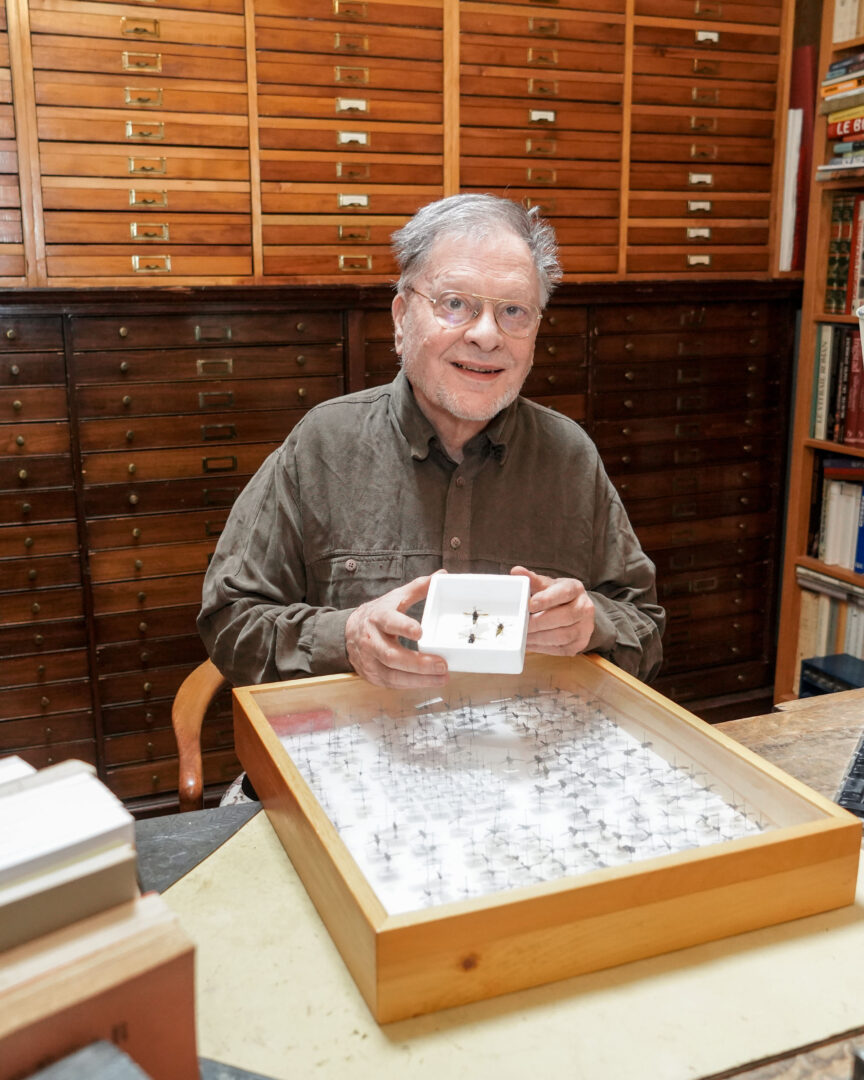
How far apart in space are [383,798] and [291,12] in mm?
2398

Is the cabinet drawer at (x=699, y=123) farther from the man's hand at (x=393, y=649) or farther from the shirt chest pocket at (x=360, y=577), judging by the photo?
the man's hand at (x=393, y=649)

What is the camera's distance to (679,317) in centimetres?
328

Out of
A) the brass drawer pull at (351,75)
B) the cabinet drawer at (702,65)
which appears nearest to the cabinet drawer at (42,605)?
the brass drawer pull at (351,75)

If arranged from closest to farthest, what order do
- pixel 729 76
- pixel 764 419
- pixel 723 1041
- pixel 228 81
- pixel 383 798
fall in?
pixel 723 1041 < pixel 383 798 < pixel 228 81 < pixel 729 76 < pixel 764 419

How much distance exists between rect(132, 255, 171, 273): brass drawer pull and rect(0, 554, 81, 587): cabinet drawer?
784mm

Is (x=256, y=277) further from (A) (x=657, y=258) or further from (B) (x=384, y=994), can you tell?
(B) (x=384, y=994)

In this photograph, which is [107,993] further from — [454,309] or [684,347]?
[684,347]

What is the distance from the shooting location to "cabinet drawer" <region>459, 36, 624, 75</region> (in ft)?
9.59

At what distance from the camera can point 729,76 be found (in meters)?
3.27

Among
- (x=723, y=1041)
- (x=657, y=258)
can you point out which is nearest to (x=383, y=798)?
(x=723, y=1041)

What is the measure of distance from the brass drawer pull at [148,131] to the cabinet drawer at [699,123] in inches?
56.6

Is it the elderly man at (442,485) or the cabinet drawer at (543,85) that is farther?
the cabinet drawer at (543,85)

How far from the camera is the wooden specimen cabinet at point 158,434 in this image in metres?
2.64

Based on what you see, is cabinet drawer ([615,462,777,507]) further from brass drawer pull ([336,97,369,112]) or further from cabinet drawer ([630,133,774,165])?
brass drawer pull ([336,97,369,112])
